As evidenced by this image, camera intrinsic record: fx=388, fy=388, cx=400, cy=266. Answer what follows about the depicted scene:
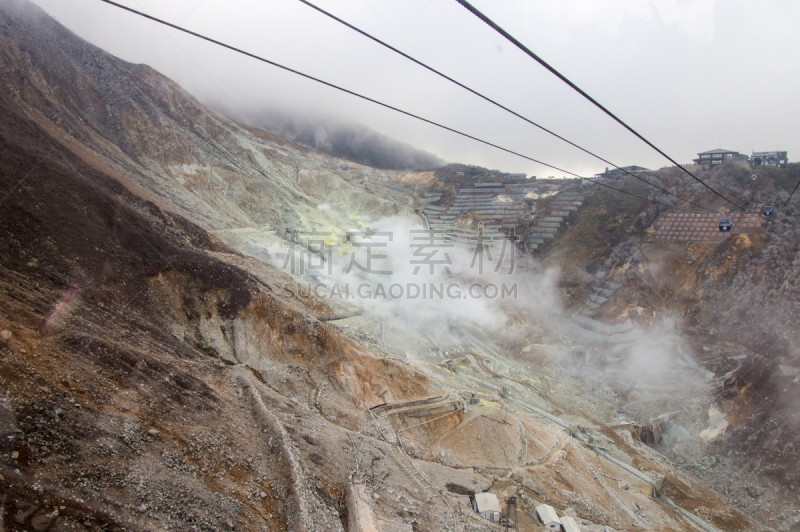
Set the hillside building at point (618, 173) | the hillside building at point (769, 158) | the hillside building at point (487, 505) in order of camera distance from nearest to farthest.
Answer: the hillside building at point (487, 505)
the hillside building at point (769, 158)
the hillside building at point (618, 173)

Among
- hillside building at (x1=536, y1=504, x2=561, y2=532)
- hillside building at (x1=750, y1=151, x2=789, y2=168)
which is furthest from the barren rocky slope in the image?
hillside building at (x1=750, y1=151, x2=789, y2=168)

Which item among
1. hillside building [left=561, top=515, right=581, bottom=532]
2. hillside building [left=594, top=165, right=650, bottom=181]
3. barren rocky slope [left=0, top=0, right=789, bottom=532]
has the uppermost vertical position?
hillside building [left=594, top=165, right=650, bottom=181]

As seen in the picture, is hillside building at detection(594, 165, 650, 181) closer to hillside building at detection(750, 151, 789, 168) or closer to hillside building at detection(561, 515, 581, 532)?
hillside building at detection(750, 151, 789, 168)

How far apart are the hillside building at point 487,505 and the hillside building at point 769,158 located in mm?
41218

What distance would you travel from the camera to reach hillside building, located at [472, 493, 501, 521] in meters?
12.2

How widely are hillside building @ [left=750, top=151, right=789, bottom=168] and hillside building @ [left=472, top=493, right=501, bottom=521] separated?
135 ft

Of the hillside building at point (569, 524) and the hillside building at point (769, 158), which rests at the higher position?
the hillside building at point (769, 158)

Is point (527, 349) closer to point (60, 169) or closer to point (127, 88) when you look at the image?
point (60, 169)

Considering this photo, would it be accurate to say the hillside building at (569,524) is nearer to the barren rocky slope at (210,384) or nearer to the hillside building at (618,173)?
the barren rocky slope at (210,384)

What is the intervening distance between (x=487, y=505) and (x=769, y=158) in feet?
141

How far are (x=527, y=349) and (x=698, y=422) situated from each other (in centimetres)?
1102

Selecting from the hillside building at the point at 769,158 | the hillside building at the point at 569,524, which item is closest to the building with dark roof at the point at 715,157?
the hillside building at the point at 769,158

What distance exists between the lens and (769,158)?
36000 mm

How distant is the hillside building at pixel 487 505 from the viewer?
1217 centimetres
